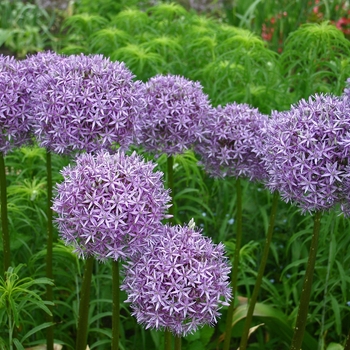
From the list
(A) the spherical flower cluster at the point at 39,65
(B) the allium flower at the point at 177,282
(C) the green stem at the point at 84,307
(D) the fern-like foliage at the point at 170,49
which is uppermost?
(D) the fern-like foliage at the point at 170,49

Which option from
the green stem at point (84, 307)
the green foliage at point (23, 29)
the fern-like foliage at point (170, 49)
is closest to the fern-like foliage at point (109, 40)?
the fern-like foliage at point (170, 49)

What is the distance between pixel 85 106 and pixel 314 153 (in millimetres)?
942

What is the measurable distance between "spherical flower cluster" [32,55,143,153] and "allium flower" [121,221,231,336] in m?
0.57

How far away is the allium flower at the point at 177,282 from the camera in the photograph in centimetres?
229

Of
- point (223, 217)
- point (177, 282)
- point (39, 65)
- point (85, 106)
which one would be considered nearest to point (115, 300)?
point (177, 282)

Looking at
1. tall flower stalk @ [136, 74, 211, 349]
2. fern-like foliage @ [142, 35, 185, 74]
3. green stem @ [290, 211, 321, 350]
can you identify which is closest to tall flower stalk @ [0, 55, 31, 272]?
tall flower stalk @ [136, 74, 211, 349]

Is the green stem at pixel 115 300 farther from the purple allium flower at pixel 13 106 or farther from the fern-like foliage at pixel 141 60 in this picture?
the fern-like foliage at pixel 141 60

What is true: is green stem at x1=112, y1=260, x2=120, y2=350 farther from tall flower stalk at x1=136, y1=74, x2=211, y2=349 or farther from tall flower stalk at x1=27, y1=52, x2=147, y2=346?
tall flower stalk at x1=136, y1=74, x2=211, y2=349

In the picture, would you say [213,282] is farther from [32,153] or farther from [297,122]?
[32,153]

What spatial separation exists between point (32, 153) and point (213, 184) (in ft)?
3.97

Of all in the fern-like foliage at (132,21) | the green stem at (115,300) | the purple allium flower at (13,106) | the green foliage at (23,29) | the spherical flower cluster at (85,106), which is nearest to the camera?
the green stem at (115,300)

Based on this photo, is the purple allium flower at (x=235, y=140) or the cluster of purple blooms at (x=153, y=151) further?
the purple allium flower at (x=235, y=140)

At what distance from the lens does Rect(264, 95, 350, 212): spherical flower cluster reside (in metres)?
2.51

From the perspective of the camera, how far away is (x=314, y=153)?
2.51 meters
